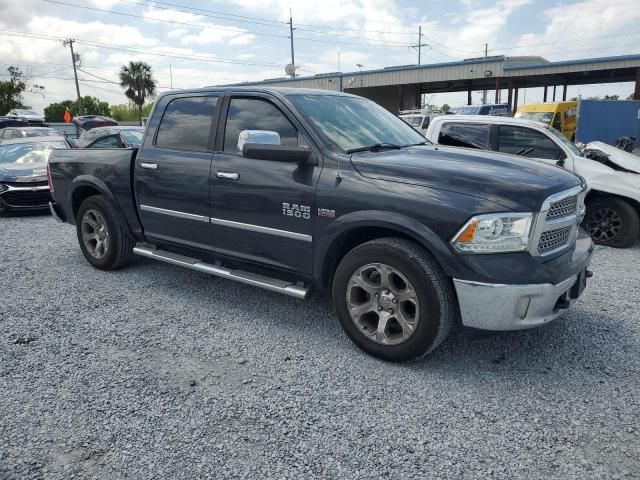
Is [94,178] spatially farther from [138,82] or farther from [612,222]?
[138,82]

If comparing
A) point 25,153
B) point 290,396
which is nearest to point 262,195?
point 290,396

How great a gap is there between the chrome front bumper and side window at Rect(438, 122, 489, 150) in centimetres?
448

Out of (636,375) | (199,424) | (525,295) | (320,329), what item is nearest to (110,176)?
(320,329)

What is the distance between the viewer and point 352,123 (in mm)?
4023

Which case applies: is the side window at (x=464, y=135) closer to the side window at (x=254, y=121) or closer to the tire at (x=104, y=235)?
the side window at (x=254, y=121)

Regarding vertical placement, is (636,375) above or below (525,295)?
below

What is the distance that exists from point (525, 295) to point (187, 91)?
349cm

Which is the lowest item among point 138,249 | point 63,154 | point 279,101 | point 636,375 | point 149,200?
point 636,375

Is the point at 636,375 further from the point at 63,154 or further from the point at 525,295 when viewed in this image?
the point at 63,154

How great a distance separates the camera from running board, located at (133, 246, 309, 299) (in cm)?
374

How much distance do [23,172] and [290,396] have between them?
8.85 m

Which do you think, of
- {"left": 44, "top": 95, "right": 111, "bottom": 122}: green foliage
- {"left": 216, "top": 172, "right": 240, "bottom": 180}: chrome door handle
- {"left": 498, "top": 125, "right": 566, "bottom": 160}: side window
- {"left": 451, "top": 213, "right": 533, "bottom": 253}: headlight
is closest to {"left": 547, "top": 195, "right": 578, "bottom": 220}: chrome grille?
{"left": 451, "top": 213, "right": 533, "bottom": 253}: headlight

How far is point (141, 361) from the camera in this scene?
3.44 m

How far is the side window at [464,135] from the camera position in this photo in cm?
715
